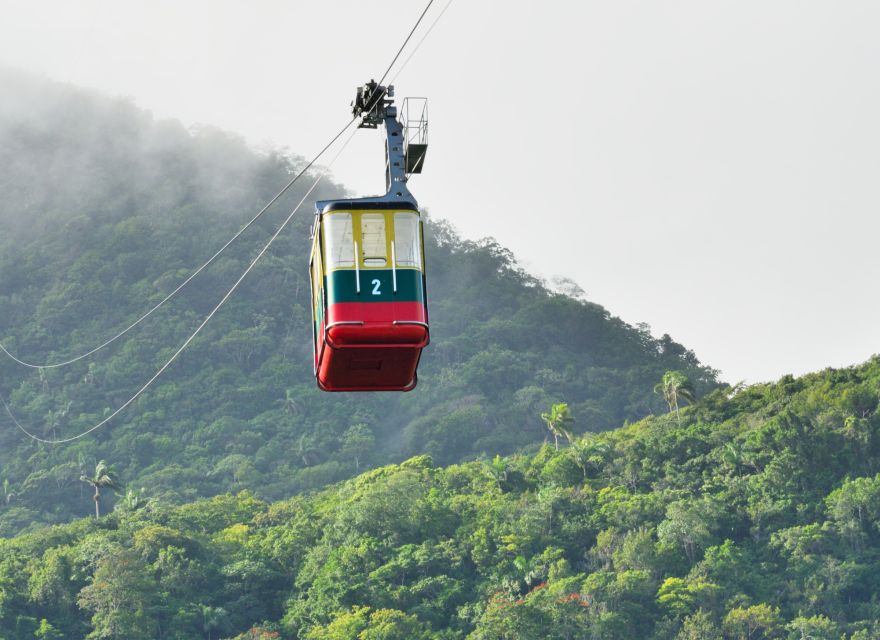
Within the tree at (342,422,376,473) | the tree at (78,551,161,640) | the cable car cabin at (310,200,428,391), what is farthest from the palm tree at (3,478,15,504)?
the cable car cabin at (310,200,428,391)

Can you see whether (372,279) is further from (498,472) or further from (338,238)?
(498,472)

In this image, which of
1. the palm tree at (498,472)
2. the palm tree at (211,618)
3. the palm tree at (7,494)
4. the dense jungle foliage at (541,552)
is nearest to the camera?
the dense jungle foliage at (541,552)

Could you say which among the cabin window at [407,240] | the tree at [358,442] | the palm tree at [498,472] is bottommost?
the cabin window at [407,240]

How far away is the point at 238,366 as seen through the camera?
171 meters

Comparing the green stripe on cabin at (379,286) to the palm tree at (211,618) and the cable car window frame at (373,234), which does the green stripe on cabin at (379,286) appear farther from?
the palm tree at (211,618)

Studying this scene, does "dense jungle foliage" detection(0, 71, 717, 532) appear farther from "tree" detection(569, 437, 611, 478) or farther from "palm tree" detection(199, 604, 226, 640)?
"palm tree" detection(199, 604, 226, 640)

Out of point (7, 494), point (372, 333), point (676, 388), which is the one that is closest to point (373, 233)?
point (372, 333)

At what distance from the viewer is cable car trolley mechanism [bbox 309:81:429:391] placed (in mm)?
24688

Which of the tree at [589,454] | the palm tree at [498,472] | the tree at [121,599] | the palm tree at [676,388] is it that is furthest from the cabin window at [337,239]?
the palm tree at [676,388]

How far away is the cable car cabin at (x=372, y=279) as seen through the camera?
24688 millimetres

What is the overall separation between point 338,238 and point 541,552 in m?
71.4

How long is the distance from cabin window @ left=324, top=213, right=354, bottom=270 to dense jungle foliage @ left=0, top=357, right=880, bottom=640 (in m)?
58.2

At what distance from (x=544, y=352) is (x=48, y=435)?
158 feet

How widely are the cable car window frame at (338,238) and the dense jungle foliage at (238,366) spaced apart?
111 m
